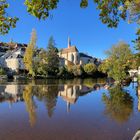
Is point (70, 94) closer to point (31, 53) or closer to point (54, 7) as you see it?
point (54, 7)

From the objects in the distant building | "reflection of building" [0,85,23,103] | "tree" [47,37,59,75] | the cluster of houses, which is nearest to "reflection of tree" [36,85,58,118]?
"reflection of building" [0,85,23,103]

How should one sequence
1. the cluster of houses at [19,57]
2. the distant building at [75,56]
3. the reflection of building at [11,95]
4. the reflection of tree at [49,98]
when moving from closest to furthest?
the reflection of tree at [49,98] → the reflection of building at [11,95] → the cluster of houses at [19,57] → the distant building at [75,56]

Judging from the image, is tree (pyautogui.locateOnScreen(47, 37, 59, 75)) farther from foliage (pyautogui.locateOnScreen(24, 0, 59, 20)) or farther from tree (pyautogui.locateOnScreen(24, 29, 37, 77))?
foliage (pyautogui.locateOnScreen(24, 0, 59, 20))

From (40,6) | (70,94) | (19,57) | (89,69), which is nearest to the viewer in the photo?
(40,6)

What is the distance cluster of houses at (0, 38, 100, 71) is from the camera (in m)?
82.0

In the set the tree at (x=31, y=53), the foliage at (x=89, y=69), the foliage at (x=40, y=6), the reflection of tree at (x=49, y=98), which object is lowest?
the reflection of tree at (x=49, y=98)

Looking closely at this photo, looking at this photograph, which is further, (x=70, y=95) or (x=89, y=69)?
(x=89, y=69)

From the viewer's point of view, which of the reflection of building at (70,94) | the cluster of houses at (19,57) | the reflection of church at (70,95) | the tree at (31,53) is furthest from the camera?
the cluster of houses at (19,57)

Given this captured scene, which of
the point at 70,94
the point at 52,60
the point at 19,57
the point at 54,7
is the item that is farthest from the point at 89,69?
the point at 54,7

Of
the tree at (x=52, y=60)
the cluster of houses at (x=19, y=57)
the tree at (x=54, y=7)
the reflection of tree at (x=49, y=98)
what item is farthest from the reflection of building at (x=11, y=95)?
the cluster of houses at (x=19, y=57)

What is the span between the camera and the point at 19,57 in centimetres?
8256

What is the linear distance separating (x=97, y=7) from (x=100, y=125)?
738 centimetres

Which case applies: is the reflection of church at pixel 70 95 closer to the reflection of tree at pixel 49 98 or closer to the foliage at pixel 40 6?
the reflection of tree at pixel 49 98

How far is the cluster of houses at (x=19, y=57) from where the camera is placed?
82025 millimetres
